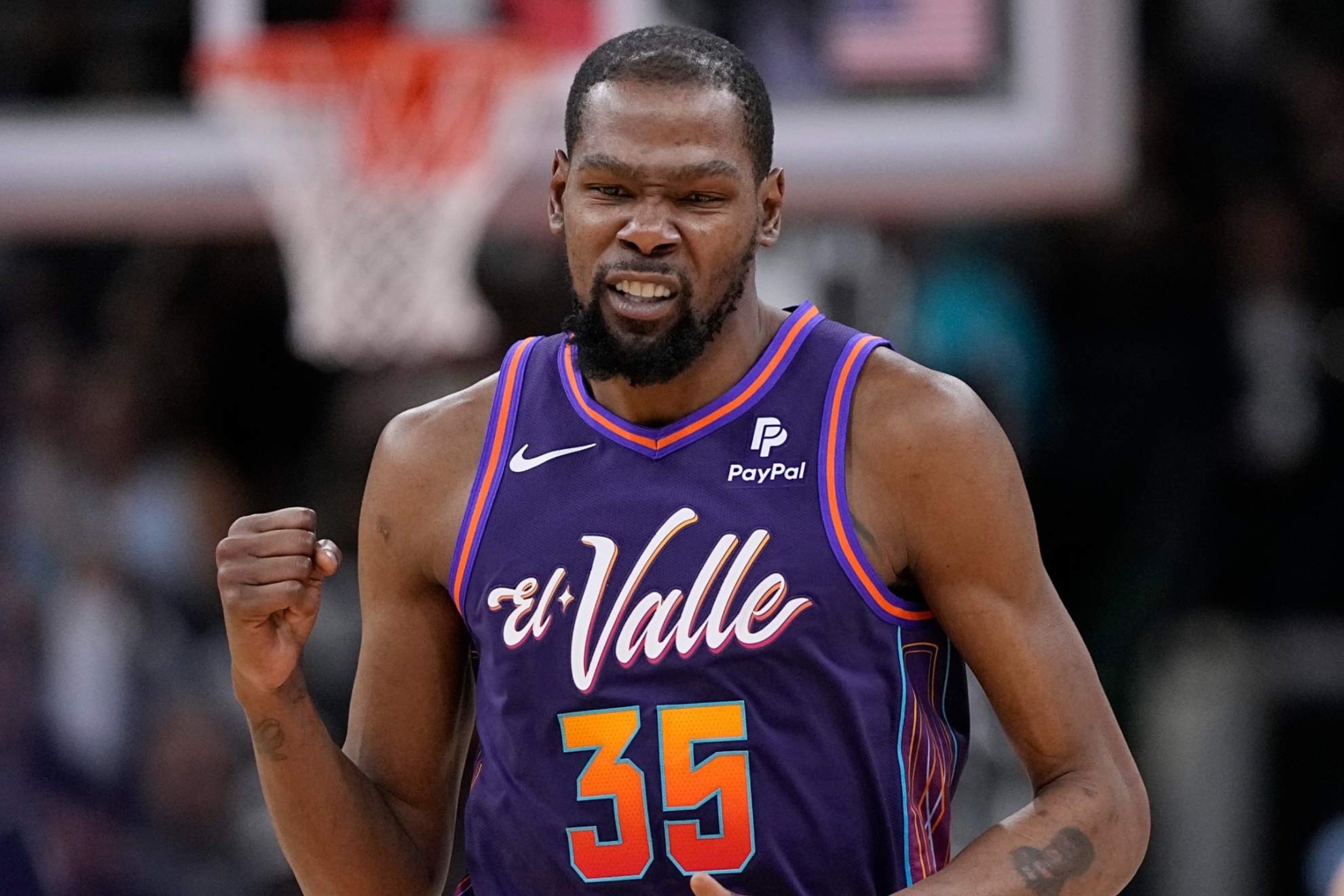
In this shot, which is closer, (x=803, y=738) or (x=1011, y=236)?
(x=803, y=738)

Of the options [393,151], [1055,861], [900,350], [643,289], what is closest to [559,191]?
[643,289]

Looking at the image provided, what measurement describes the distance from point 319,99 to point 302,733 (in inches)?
132

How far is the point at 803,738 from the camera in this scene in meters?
2.70

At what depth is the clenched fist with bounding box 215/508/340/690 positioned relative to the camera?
2.77 m

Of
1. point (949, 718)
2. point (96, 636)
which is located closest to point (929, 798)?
point (949, 718)

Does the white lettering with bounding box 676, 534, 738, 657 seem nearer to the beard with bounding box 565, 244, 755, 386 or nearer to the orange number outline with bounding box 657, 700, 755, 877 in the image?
the orange number outline with bounding box 657, 700, 755, 877

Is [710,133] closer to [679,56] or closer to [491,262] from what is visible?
[679,56]

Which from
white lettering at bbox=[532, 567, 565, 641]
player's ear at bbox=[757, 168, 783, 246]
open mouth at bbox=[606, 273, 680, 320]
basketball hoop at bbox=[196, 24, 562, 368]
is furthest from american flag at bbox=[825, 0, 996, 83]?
white lettering at bbox=[532, 567, 565, 641]

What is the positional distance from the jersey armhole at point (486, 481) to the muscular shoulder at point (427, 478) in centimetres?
2

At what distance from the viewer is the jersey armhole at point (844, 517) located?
2.71 meters

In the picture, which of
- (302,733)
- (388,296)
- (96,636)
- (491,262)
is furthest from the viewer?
(491,262)

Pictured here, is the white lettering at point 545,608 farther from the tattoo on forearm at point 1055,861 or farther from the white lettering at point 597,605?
the tattoo on forearm at point 1055,861

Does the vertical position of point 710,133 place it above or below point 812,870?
above

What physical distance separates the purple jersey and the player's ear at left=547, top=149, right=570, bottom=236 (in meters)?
0.32
